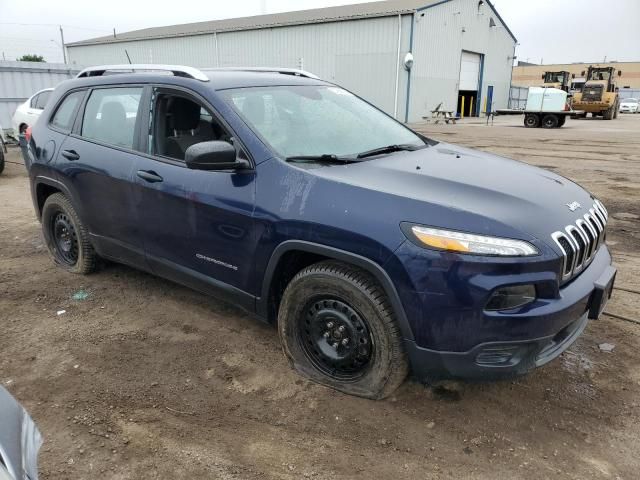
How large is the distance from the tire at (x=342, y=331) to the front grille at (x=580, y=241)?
2.89 ft

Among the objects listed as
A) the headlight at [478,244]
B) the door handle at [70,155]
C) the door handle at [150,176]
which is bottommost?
the headlight at [478,244]

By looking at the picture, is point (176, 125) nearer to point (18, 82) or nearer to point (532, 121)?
point (18, 82)

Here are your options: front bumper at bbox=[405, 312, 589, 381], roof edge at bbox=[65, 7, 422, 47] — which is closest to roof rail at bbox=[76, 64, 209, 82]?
front bumper at bbox=[405, 312, 589, 381]

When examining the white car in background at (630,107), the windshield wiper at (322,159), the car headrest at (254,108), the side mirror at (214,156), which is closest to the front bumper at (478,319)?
the windshield wiper at (322,159)

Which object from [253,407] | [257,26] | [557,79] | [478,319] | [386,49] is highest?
[257,26]

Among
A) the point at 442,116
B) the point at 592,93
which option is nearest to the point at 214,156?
the point at 442,116

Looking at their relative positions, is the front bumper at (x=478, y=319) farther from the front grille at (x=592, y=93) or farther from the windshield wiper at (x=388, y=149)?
the front grille at (x=592, y=93)

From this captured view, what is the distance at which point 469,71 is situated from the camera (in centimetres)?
3447

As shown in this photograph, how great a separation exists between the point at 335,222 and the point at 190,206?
1120 mm

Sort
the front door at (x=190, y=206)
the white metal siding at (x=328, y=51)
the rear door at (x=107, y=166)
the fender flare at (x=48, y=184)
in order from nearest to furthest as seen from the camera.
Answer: the front door at (x=190, y=206), the rear door at (x=107, y=166), the fender flare at (x=48, y=184), the white metal siding at (x=328, y=51)

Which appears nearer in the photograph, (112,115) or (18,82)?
(112,115)

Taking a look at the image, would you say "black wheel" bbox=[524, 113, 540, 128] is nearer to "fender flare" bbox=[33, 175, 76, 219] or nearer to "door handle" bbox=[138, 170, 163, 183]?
"fender flare" bbox=[33, 175, 76, 219]

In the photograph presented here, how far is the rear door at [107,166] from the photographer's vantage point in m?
3.77

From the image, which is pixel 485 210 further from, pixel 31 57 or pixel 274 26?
pixel 31 57
